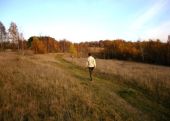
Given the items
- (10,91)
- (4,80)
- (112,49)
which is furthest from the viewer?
(112,49)

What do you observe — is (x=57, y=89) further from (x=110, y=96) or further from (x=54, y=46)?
(x=54, y=46)

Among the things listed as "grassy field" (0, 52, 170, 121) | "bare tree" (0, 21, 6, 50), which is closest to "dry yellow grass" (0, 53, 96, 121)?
"grassy field" (0, 52, 170, 121)

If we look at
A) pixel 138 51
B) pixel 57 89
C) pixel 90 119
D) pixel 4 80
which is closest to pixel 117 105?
pixel 90 119

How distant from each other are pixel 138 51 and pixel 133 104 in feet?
236

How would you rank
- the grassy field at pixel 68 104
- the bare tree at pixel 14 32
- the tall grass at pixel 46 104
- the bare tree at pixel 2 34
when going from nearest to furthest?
the tall grass at pixel 46 104 → the grassy field at pixel 68 104 → the bare tree at pixel 14 32 → the bare tree at pixel 2 34

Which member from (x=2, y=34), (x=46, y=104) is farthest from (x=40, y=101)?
(x=2, y=34)

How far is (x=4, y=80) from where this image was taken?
12.5m

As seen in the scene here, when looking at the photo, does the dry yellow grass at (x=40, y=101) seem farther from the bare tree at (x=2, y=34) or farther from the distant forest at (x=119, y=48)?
the bare tree at (x=2, y=34)

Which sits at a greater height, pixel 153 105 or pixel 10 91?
pixel 10 91

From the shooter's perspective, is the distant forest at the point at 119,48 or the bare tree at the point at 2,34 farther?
the bare tree at the point at 2,34

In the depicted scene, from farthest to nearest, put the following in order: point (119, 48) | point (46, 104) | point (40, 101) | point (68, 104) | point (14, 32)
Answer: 1. point (119, 48)
2. point (14, 32)
3. point (40, 101)
4. point (68, 104)
5. point (46, 104)

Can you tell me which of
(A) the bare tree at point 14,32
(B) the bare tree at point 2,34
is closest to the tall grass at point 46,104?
(A) the bare tree at point 14,32

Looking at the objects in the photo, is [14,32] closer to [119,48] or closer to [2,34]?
[2,34]

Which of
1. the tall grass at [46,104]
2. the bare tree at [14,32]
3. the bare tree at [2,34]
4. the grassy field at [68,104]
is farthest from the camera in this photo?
the bare tree at [2,34]
